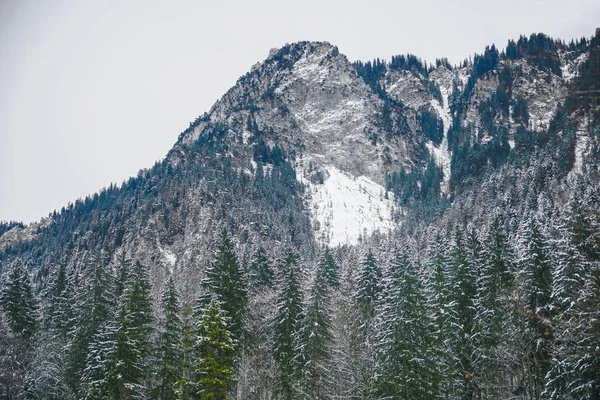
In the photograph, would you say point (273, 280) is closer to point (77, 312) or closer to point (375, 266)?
point (375, 266)

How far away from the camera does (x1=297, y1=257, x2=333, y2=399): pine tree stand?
106ft

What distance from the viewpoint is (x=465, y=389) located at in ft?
99.5

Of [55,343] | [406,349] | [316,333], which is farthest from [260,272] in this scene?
[406,349]

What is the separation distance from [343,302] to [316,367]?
9908mm

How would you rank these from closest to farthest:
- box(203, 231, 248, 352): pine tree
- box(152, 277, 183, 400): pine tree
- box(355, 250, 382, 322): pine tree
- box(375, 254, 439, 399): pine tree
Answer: box(375, 254, 439, 399): pine tree
box(152, 277, 183, 400): pine tree
box(203, 231, 248, 352): pine tree
box(355, 250, 382, 322): pine tree

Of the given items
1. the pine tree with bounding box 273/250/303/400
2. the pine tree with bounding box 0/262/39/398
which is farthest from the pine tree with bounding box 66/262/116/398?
the pine tree with bounding box 273/250/303/400

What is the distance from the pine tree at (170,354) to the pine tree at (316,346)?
8438 millimetres

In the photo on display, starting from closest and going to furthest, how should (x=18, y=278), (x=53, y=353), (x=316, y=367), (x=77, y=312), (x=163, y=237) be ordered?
(x=316, y=367), (x=53, y=353), (x=77, y=312), (x=18, y=278), (x=163, y=237)

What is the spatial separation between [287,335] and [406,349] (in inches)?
393

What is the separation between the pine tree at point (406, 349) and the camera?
27781 mm

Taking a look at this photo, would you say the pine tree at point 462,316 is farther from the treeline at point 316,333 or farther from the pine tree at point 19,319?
the pine tree at point 19,319

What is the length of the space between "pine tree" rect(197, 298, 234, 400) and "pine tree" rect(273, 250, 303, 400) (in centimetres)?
637

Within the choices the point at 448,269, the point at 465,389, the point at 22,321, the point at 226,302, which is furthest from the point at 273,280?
the point at 22,321

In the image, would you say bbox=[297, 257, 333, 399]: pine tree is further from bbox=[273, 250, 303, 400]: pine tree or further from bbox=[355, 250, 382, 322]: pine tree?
bbox=[355, 250, 382, 322]: pine tree
